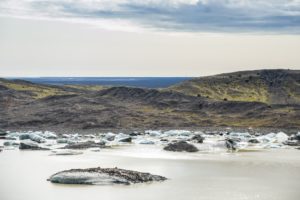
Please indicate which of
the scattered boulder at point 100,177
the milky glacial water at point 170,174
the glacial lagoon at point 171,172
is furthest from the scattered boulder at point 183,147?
the scattered boulder at point 100,177

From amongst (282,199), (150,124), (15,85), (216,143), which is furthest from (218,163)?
(15,85)

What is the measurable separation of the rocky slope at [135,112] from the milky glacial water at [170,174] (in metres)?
35.1

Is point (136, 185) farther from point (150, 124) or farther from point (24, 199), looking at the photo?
point (150, 124)

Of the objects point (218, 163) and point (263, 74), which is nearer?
point (218, 163)

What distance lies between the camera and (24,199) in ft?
82.9

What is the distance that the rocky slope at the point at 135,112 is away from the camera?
84.7m

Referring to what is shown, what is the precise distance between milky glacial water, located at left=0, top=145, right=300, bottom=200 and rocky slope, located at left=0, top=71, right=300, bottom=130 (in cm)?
3511

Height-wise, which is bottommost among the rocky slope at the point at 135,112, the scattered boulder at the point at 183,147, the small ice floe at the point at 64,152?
the rocky slope at the point at 135,112

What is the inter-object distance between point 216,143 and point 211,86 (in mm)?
83379

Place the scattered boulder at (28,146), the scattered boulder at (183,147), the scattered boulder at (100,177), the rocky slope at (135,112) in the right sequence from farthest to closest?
the rocky slope at (135,112)
the scattered boulder at (28,146)
the scattered boulder at (183,147)
the scattered boulder at (100,177)

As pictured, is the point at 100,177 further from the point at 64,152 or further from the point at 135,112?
the point at 135,112

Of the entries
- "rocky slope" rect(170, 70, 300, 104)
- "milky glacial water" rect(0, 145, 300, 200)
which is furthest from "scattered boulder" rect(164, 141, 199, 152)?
"rocky slope" rect(170, 70, 300, 104)

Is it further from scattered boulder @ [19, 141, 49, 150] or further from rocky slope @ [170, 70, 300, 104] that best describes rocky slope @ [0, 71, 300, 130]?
scattered boulder @ [19, 141, 49, 150]

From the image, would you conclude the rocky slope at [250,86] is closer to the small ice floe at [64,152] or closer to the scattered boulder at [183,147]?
the scattered boulder at [183,147]
